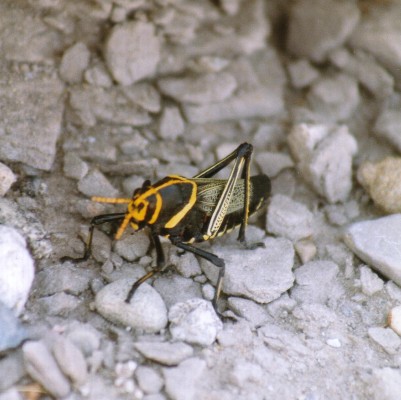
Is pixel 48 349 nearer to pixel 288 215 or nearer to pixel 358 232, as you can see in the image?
pixel 288 215

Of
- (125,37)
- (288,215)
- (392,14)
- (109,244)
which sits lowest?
(109,244)

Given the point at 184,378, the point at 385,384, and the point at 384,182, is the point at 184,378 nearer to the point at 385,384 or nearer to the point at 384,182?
the point at 385,384

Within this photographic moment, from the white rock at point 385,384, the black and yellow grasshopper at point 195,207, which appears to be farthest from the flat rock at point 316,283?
the white rock at point 385,384

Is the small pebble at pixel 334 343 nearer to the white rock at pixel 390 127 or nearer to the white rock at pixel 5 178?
the white rock at pixel 390 127

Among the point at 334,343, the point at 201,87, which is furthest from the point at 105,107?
the point at 334,343

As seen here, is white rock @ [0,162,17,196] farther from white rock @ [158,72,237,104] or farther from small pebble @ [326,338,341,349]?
small pebble @ [326,338,341,349]

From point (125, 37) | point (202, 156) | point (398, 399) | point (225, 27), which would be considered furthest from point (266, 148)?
point (398, 399)

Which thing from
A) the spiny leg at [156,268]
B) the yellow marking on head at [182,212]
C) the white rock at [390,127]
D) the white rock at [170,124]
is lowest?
the spiny leg at [156,268]
